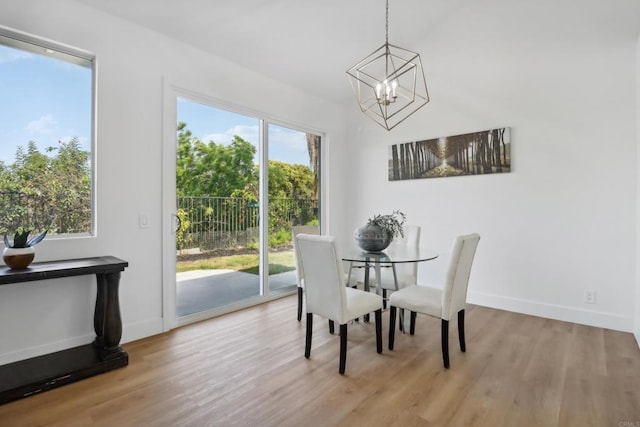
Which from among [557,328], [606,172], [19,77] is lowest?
[557,328]

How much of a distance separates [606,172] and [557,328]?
5.06 feet

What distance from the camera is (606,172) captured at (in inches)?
121

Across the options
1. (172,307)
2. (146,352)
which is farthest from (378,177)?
(146,352)

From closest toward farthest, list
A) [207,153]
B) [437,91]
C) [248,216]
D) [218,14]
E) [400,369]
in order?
[400,369]
[218,14]
[207,153]
[248,216]
[437,91]

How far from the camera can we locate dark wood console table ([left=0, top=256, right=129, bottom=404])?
1949 millimetres

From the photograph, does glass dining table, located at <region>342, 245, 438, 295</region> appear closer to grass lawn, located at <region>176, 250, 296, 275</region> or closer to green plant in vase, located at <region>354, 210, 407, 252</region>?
green plant in vase, located at <region>354, 210, 407, 252</region>

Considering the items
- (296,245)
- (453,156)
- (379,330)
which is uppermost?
(453,156)

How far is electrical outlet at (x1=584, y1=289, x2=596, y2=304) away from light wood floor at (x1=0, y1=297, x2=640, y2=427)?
0.33m

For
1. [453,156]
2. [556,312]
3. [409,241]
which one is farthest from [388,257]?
[556,312]

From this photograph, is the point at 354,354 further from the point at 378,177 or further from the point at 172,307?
the point at 378,177

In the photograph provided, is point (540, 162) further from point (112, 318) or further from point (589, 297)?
point (112, 318)

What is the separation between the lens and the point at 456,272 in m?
2.26

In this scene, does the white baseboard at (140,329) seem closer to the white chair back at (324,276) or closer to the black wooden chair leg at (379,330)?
the white chair back at (324,276)

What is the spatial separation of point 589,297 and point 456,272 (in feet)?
6.41
